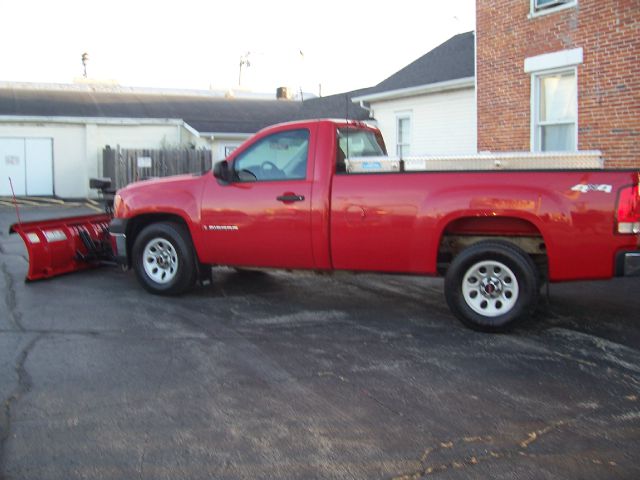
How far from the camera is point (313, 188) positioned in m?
7.05

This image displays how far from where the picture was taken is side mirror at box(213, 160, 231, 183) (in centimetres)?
746

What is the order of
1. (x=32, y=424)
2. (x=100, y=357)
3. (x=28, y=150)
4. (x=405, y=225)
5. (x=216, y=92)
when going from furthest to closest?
(x=216, y=92) < (x=28, y=150) < (x=405, y=225) < (x=100, y=357) < (x=32, y=424)

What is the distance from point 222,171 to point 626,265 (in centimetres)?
412

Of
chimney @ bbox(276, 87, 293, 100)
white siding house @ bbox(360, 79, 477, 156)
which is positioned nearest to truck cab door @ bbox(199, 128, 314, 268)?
white siding house @ bbox(360, 79, 477, 156)

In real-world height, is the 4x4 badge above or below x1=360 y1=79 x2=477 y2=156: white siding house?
below

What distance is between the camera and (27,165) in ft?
82.3

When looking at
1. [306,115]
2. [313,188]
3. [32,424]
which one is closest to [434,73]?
[306,115]

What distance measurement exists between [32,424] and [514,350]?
3.81 metres

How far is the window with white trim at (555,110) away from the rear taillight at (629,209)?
712 cm

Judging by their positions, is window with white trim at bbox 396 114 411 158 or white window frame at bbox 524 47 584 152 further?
window with white trim at bbox 396 114 411 158

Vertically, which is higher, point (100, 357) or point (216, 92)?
point (216, 92)

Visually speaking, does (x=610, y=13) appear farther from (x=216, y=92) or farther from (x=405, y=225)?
(x=216, y=92)

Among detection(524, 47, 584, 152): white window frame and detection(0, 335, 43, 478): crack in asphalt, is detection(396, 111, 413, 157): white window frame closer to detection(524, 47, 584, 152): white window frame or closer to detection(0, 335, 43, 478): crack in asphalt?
detection(524, 47, 584, 152): white window frame

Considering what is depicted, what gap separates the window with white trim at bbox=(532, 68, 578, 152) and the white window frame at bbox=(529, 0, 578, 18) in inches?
44.0
